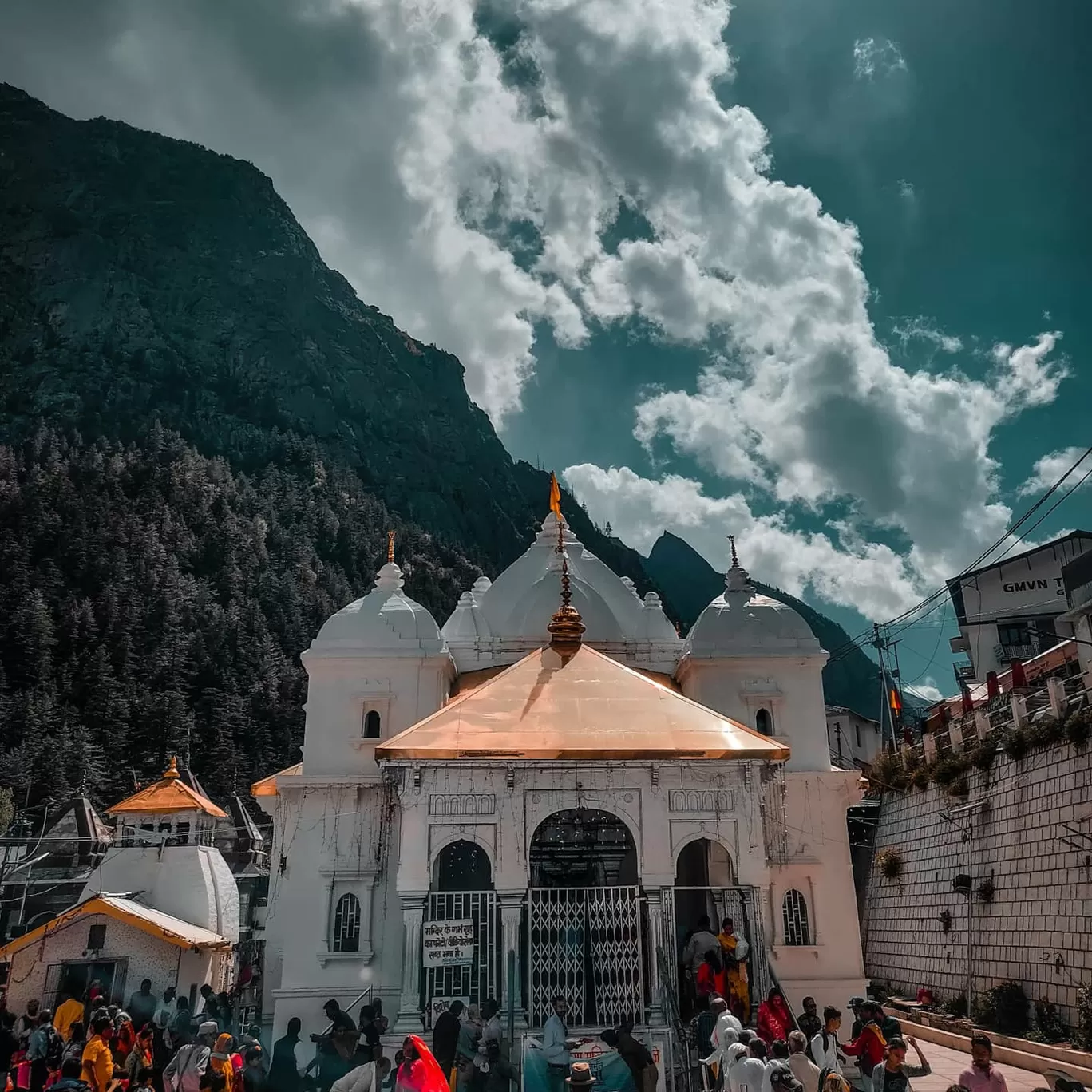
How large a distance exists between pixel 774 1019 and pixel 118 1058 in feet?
23.5

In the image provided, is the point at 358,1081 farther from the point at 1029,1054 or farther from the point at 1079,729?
the point at 1079,729

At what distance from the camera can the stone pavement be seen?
42.1 ft

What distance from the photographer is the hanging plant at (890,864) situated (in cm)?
2481

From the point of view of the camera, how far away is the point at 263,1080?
32.2 ft

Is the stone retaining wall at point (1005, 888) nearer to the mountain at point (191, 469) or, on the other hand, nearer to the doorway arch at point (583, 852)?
the doorway arch at point (583, 852)

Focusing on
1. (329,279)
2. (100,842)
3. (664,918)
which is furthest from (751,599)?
(329,279)

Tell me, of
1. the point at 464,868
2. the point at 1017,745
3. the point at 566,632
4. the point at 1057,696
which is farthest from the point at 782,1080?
the point at 1017,745

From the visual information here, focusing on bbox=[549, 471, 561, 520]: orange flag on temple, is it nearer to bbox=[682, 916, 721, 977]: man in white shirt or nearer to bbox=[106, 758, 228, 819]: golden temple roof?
bbox=[682, 916, 721, 977]: man in white shirt

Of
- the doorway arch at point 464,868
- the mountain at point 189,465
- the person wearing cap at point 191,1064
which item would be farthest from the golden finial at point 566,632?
the mountain at point 189,465

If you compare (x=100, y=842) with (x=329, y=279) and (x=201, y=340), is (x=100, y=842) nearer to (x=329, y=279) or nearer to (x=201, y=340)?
(x=201, y=340)

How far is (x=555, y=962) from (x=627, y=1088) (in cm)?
183

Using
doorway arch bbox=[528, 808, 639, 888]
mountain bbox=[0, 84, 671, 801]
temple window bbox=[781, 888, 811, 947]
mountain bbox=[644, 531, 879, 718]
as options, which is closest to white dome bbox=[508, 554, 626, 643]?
doorway arch bbox=[528, 808, 639, 888]

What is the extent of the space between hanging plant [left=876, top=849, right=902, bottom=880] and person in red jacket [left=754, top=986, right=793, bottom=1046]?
16059mm

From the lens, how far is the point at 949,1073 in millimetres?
14188
